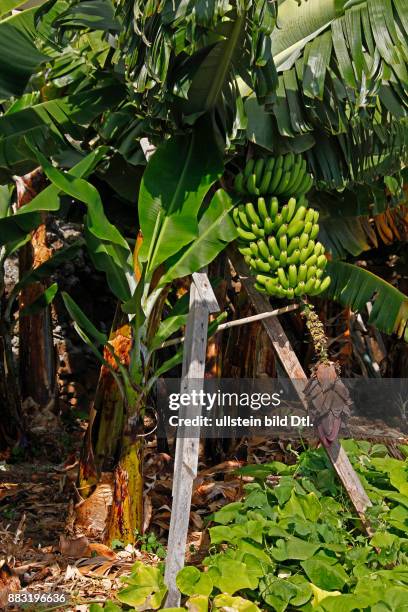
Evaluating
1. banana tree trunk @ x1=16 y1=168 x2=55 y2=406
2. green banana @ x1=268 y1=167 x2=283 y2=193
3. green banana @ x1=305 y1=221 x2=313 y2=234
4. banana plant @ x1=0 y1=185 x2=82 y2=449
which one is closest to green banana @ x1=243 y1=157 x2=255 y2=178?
green banana @ x1=268 y1=167 x2=283 y2=193

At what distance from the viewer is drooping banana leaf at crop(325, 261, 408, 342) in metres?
4.30

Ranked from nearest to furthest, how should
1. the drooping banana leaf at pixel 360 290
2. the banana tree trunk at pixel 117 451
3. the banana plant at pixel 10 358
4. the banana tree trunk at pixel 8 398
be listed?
the banana tree trunk at pixel 117 451 → the drooping banana leaf at pixel 360 290 → the banana plant at pixel 10 358 → the banana tree trunk at pixel 8 398

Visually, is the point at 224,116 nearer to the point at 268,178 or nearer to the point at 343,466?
the point at 268,178

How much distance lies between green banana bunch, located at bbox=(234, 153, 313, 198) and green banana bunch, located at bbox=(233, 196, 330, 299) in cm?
5

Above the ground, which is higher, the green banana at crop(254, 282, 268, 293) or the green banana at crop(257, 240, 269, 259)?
the green banana at crop(257, 240, 269, 259)

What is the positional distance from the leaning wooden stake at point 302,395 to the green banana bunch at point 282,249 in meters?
0.19

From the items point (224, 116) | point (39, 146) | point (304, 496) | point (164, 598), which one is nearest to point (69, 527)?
point (164, 598)

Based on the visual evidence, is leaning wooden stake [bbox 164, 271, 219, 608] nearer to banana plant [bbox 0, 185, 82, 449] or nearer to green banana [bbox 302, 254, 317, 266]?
green banana [bbox 302, 254, 317, 266]

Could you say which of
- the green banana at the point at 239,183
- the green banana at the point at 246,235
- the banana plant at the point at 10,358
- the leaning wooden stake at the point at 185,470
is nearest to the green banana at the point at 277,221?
the green banana at the point at 246,235

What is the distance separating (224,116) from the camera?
3207mm

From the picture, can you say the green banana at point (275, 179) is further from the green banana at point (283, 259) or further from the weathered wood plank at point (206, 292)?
the weathered wood plank at point (206, 292)

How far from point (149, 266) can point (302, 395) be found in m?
0.86

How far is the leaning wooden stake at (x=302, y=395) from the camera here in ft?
10.4

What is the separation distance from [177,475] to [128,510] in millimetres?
852
